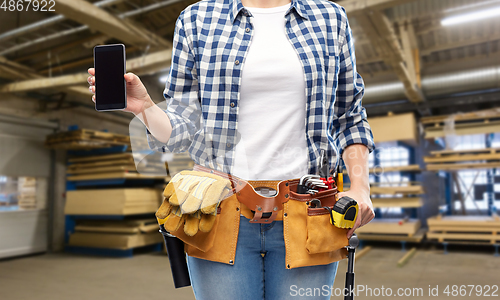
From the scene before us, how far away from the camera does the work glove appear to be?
708 millimetres

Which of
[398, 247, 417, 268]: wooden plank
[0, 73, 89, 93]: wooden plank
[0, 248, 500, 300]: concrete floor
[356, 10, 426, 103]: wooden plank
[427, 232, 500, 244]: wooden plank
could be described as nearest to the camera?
[0, 248, 500, 300]: concrete floor

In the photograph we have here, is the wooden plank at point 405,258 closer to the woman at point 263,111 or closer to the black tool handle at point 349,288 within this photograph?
the black tool handle at point 349,288

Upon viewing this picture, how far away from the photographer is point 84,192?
7949mm

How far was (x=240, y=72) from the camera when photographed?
2.76 ft

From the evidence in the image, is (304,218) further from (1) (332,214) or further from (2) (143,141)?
(2) (143,141)

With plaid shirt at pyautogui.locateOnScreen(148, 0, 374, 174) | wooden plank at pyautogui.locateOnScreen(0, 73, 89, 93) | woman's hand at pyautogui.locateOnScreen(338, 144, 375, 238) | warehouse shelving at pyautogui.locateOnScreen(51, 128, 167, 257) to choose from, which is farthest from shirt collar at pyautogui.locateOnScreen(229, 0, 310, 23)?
warehouse shelving at pyautogui.locateOnScreen(51, 128, 167, 257)

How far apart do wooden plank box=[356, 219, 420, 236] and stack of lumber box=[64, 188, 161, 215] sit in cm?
460

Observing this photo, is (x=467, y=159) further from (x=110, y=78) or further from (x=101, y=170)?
(x=110, y=78)

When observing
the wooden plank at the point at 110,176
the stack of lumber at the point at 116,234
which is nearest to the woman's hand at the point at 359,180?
the wooden plank at the point at 110,176

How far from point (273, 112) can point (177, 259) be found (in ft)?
1.38

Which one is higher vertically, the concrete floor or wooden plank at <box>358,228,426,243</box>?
wooden plank at <box>358,228,426,243</box>

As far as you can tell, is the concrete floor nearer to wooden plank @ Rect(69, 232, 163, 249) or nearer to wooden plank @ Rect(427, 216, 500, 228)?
wooden plank @ Rect(69, 232, 163, 249)

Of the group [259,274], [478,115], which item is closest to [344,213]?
[259,274]

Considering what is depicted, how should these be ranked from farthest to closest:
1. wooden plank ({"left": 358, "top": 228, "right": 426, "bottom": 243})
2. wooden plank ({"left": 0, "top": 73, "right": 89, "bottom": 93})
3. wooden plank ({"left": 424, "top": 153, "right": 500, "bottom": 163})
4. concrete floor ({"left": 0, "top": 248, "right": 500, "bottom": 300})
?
1. wooden plank ({"left": 358, "top": 228, "right": 426, "bottom": 243})
2. wooden plank ({"left": 424, "top": 153, "right": 500, "bottom": 163})
3. wooden plank ({"left": 0, "top": 73, "right": 89, "bottom": 93})
4. concrete floor ({"left": 0, "top": 248, "right": 500, "bottom": 300})
